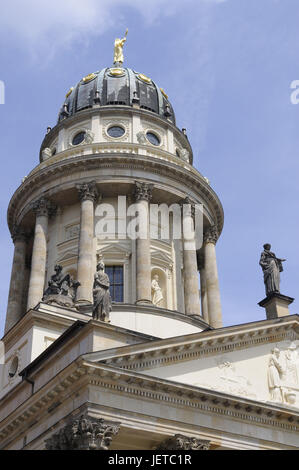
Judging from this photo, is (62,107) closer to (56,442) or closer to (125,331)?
(125,331)

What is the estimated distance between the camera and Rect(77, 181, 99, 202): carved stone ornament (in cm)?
3759

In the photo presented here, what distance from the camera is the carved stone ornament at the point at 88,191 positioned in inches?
1480

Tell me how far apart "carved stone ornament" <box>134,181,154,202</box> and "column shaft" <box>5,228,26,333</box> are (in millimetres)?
8109

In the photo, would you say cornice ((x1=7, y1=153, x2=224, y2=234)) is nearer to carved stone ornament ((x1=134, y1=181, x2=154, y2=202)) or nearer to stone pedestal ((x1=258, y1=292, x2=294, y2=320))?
carved stone ornament ((x1=134, y1=181, x2=154, y2=202))

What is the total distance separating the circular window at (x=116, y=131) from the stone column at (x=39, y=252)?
6.24 metres

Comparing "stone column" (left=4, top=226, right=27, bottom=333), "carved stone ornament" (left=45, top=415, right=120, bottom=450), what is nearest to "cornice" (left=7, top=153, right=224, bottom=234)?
"stone column" (left=4, top=226, right=27, bottom=333)

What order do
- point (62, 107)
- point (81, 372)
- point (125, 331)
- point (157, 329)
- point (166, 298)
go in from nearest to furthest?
point (81, 372), point (125, 331), point (157, 329), point (166, 298), point (62, 107)

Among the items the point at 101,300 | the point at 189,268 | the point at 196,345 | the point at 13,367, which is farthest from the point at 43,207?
the point at 196,345

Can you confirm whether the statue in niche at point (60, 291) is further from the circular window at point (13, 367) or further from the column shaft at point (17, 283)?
the column shaft at point (17, 283)

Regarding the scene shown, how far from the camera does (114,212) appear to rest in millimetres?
38344

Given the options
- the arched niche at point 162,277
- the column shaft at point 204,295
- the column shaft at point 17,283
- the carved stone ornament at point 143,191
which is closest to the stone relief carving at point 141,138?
the carved stone ornament at point 143,191
